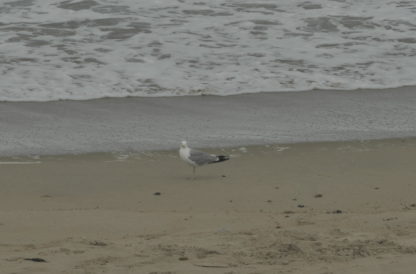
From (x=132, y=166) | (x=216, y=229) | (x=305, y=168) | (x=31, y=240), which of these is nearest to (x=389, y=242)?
(x=216, y=229)

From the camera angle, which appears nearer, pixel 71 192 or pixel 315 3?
pixel 71 192

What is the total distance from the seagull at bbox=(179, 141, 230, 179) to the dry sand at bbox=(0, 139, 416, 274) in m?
0.12

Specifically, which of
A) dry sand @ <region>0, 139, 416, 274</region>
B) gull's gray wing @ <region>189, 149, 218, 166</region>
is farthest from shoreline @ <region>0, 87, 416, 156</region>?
gull's gray wing @ <region>189, 149, 218, 166</region>

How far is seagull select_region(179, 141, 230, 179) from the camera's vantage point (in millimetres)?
6773

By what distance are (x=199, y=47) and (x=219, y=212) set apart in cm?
599

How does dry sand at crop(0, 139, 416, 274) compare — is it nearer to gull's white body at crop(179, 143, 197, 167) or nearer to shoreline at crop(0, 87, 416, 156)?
gull's white body at crop(179, 143, 197, 167)

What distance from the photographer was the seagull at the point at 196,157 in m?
6.77

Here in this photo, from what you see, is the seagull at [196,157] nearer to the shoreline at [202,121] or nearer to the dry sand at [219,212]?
the dry sand at [219,212]

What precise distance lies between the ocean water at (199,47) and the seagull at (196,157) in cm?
281

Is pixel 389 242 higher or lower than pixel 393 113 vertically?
higher

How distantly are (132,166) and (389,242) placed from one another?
2.76 metres

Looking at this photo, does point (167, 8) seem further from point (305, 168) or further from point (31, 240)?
point (31, 240)

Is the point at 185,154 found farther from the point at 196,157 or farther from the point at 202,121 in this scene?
the point at 202,121

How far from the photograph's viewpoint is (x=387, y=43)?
1198cm
